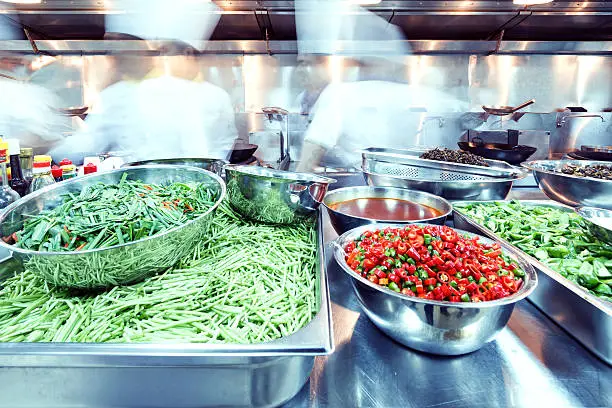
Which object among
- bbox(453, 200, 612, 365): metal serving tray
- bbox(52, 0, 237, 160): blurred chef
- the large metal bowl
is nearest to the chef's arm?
bbox(52, 0, 237, 160): blurred chef

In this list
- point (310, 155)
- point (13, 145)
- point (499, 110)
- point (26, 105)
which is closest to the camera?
point (13, 145)

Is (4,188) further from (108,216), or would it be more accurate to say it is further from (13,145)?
(108,216)

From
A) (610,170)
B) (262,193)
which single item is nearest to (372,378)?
(262,193)

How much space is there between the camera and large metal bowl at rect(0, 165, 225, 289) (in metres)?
1.00

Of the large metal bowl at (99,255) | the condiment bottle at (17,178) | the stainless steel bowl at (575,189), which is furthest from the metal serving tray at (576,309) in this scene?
the condiment bottle at (17,178)

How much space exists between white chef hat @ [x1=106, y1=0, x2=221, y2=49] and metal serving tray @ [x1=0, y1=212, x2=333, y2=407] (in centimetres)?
455

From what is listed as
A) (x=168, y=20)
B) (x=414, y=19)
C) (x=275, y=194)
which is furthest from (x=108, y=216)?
(x=414, y=19)

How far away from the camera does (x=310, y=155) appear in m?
4.27

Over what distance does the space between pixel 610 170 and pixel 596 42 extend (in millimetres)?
4700

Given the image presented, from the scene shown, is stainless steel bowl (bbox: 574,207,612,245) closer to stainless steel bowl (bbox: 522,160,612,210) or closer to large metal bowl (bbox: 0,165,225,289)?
stainless steel bowl (bbox: 522,160,612,210)

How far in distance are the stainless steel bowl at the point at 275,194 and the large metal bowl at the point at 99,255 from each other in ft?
1.05

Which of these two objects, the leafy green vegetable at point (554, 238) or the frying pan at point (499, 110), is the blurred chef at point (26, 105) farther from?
the frying pan at point (499, 110)

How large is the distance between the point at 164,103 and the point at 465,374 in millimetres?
5655

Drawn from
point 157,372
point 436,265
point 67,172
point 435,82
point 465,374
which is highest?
point 435,82
